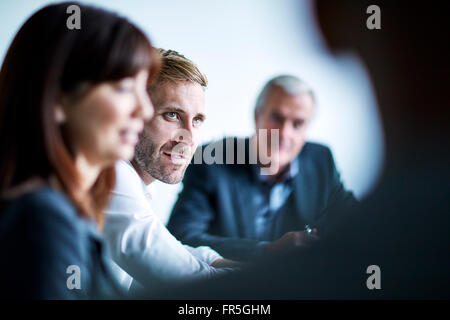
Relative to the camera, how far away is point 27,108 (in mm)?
627

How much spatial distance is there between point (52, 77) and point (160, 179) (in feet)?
1.25

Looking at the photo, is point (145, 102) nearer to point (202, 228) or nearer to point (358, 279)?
point (202, 228)

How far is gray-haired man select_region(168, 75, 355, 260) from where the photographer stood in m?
0.88

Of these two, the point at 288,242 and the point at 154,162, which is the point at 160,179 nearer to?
the point at 154,162

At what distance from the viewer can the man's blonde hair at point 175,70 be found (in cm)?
91

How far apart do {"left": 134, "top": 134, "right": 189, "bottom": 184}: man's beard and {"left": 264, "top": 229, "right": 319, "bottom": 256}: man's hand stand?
0.75ft

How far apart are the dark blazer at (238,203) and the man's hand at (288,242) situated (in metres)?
0.03

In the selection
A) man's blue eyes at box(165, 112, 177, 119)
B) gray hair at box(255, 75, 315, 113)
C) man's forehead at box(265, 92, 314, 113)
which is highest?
gray hair at box(255, 75, 315, 113)

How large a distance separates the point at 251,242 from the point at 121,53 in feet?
1.45

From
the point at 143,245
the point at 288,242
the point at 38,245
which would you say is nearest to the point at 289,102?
the point at 288,242

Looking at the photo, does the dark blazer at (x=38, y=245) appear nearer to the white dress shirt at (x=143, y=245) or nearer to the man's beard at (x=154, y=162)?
the white dress shirt at (x=143, y=245)

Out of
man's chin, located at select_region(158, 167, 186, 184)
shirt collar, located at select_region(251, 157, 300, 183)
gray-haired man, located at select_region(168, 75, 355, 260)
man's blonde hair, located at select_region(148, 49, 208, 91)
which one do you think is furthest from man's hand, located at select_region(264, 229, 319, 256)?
man's blonde hair, located at select_region(148, 49, 208, 91)

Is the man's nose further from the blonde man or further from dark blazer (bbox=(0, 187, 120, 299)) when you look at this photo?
dark blazer (bbox=(0, 187, 120, 299))

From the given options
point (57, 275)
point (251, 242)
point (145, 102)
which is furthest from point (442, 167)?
point (57, 275)
